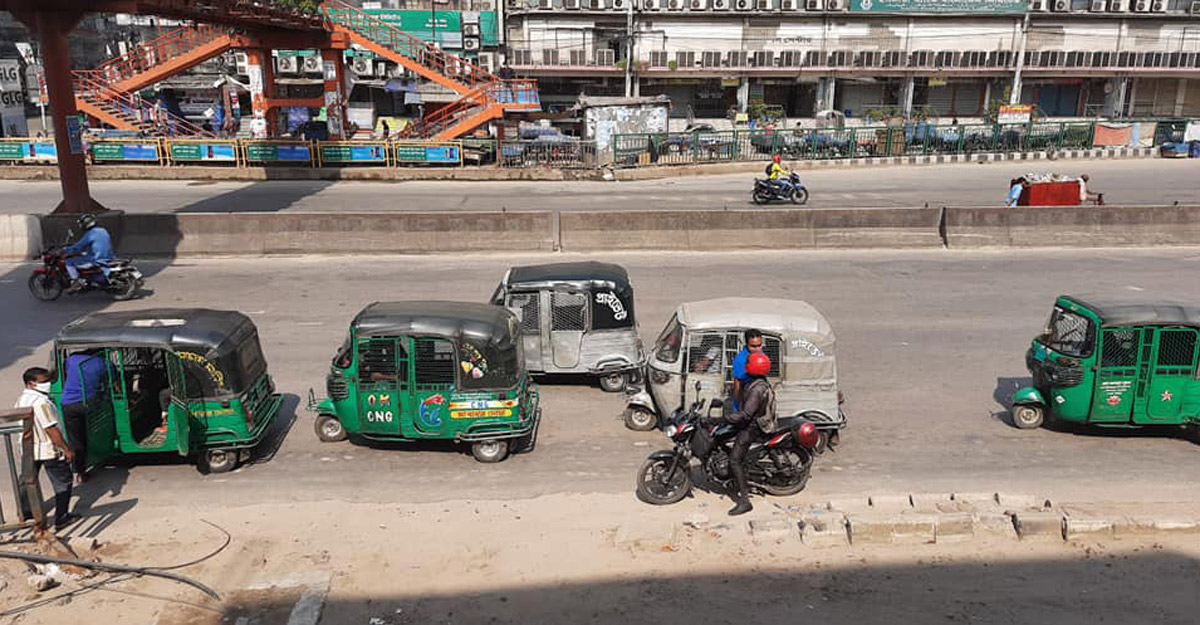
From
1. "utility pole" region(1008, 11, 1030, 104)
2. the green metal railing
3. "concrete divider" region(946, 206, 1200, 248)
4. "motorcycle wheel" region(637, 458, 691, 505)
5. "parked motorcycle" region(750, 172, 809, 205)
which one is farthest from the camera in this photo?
"utility pole" region(1008, 11, 1030, 104)

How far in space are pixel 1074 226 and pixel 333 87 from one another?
2939 centimetres

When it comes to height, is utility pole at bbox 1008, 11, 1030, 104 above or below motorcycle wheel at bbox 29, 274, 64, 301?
above

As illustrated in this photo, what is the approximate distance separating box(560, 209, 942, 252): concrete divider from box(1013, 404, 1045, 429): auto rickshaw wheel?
10.8 metres

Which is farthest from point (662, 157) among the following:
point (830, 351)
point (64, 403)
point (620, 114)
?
point (64, 403)

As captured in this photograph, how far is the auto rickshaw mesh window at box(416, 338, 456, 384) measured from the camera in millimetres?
9414

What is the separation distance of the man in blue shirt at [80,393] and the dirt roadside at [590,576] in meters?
0.97

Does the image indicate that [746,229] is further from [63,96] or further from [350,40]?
[350,40]

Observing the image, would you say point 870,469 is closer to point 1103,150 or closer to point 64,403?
point 64,403

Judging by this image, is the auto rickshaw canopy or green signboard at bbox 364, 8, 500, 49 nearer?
the auto rickshaw canopy

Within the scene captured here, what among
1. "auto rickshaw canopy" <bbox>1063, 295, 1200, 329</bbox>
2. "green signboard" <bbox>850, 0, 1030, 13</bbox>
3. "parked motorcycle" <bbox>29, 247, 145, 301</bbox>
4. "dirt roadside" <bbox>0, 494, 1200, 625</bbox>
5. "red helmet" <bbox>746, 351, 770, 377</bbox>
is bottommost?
"dirt roadside" <bbox>0, 494, 1200, 625</bbox>

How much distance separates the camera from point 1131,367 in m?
9.85

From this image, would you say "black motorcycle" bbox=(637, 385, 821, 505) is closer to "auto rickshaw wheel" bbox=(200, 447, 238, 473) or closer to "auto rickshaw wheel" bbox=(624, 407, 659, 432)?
"auto rickshaw wheel" bbox=(624, 407, 659, 432)

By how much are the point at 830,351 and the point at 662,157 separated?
1072 inches

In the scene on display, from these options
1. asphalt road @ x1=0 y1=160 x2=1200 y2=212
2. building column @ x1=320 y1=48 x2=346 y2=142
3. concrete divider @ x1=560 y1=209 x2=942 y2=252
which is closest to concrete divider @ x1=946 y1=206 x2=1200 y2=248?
concrete divider @ x1=560 y1=209 x2=942 y2=252
